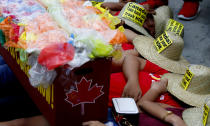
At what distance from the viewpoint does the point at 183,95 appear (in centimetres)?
164

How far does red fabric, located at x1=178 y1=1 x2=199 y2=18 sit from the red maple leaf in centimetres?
254

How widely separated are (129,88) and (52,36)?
Result: 2.28 ft

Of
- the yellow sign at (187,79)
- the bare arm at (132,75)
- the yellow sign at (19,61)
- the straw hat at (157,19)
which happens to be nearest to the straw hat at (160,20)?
the straw hat at (157,19)

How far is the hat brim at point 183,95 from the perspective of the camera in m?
1.61

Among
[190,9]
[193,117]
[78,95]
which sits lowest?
→ [193,117]

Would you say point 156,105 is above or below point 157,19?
below

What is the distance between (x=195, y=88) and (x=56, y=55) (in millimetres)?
1027

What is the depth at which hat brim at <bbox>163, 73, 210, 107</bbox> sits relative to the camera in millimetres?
1609

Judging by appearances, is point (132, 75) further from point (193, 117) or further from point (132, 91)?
point (193, 117)

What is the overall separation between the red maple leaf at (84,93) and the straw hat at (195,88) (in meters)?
0.74

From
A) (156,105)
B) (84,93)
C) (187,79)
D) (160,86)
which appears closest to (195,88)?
(187,79)

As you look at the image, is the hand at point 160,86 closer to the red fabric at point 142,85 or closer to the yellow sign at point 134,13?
the red fabric at point 142,85

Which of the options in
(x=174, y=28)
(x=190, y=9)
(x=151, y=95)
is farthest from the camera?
(x=190, y=9)

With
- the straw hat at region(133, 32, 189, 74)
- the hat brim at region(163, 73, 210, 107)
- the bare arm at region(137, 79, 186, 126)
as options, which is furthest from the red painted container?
the straw hat at region(133, 32, 189, 74)
